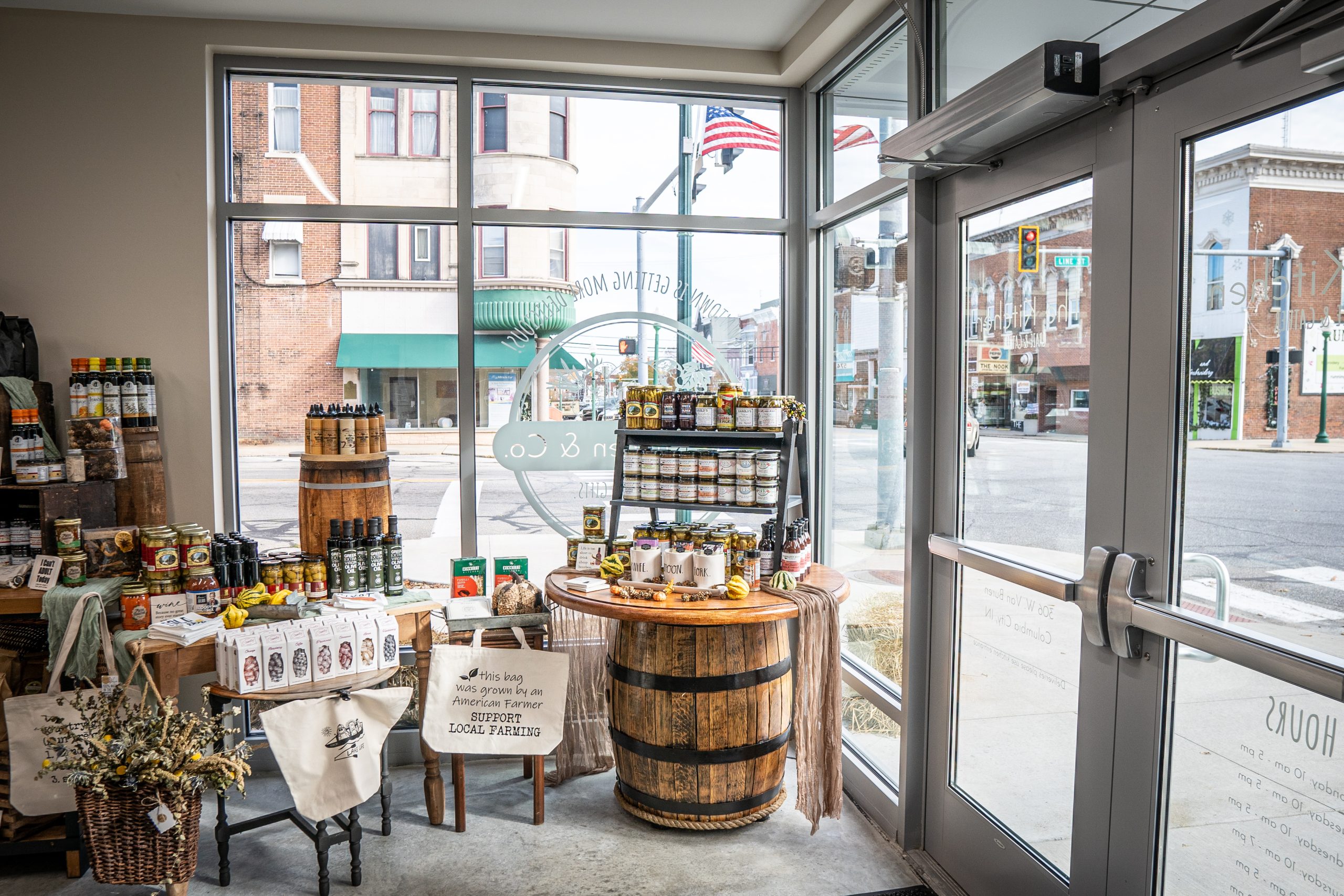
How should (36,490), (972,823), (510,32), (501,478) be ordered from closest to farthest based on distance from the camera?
1. (972,823)
2. (36,490)
3. (510,32)
4. (501,478)

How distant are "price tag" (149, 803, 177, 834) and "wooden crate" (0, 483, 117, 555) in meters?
1.13

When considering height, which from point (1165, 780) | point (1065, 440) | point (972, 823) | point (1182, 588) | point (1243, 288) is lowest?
point (972, 823)

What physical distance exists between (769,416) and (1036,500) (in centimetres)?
111

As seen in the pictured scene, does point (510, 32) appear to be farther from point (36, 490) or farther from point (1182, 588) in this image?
point (1182, 588)

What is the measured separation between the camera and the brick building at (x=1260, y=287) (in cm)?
163

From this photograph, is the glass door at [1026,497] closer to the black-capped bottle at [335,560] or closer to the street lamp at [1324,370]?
the street lamp at [1324,370]

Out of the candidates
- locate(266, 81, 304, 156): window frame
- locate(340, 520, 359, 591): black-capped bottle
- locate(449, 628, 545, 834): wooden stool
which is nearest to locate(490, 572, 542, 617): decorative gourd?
locate(449, 628, 545, 834): wooden stool

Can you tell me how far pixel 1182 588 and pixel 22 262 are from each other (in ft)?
13.5

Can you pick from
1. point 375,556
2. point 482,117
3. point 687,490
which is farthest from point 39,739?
point 482,117

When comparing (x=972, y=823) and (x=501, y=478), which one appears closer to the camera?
(x=972, y=823)

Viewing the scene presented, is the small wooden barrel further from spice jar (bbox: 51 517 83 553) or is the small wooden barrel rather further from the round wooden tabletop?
the round wooden tabletop

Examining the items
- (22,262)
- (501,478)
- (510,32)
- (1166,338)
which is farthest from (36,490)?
(1166,338)

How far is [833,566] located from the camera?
12.9 feet

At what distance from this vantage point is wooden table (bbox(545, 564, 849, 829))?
3.01 metres
